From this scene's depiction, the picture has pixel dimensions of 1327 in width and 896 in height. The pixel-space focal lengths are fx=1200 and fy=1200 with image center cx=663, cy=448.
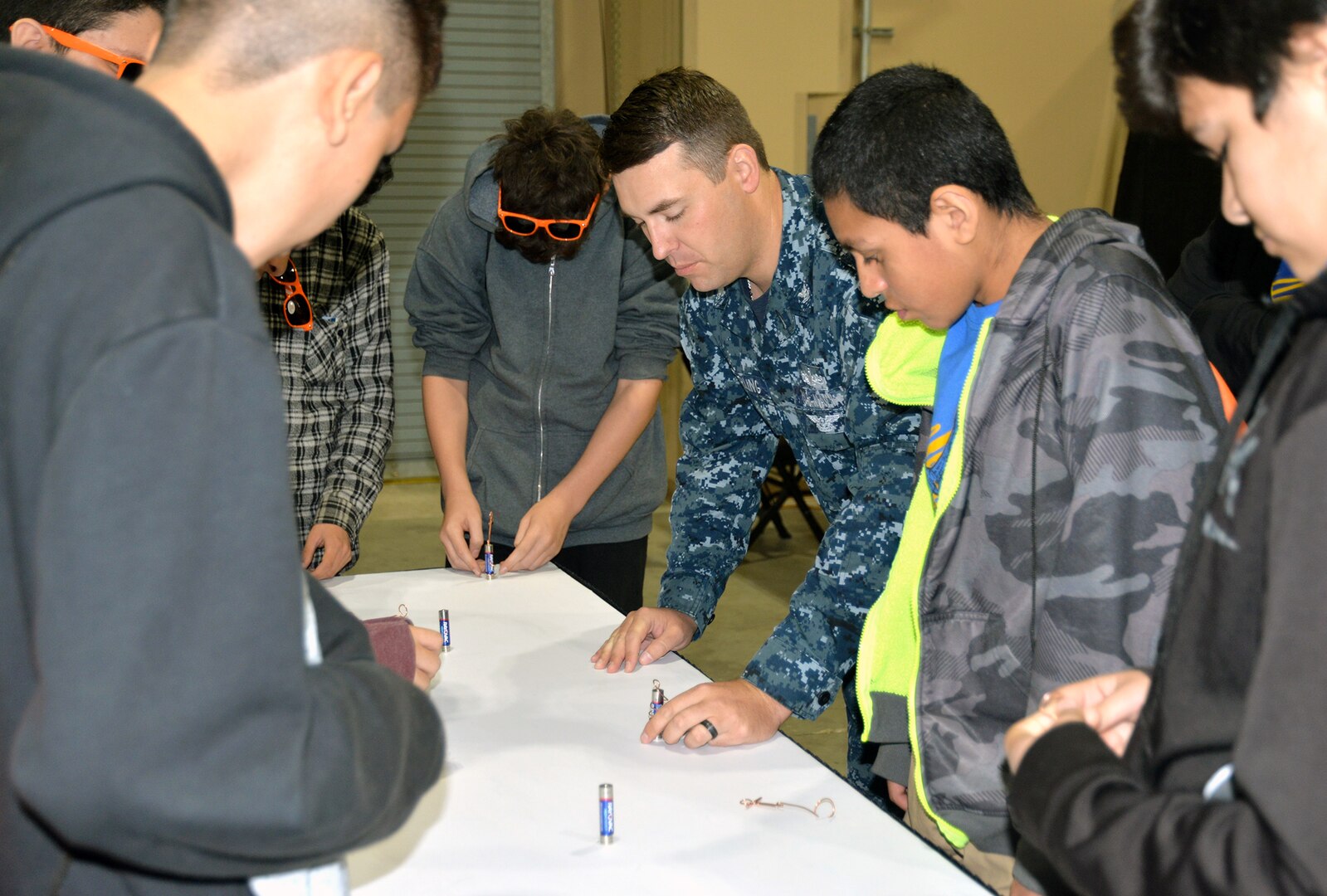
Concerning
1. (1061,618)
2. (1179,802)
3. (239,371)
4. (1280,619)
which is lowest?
(1061,618)

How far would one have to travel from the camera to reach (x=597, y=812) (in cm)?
131

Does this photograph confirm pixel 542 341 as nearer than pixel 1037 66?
Yes

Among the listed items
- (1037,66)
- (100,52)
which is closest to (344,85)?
(100,52)

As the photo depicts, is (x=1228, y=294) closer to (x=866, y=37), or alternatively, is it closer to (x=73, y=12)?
(x=73, y=12)

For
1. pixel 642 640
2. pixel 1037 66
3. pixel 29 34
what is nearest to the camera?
pixel 29 34

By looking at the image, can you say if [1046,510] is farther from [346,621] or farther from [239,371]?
[239,371]

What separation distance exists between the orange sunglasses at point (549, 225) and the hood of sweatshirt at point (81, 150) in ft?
5.01

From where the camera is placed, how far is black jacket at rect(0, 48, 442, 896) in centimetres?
64

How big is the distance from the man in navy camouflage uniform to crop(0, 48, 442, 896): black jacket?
3.22 ft

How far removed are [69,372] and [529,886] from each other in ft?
2.31

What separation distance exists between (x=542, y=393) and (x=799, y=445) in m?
0.73

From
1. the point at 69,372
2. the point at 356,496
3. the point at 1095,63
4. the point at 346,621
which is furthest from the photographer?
the point at 1095,63

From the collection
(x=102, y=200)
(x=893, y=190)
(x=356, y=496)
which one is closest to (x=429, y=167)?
(x=356, y=496)

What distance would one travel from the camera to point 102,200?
70 centimetres
